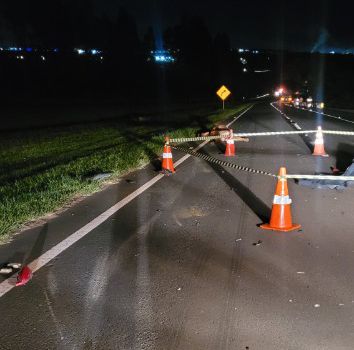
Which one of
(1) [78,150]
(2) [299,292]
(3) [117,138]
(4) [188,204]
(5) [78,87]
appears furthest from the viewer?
(5) [78,87]

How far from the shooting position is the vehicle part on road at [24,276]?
4891 millimetres

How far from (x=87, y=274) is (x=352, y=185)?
6.17 m

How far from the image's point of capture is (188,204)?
822cm

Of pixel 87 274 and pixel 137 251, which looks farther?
pixel 137 251

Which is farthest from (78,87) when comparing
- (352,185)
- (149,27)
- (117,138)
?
(149,27)

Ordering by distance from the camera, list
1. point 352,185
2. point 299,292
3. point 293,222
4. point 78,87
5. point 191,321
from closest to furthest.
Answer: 1. point 191,321
2. point 299,292
3. point 293,222
4. point 352,185
5. point 78,87

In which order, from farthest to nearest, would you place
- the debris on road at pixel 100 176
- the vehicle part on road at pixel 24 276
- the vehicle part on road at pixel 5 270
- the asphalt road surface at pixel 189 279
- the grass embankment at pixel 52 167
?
the debris on road at pixel 100 176, the grass embankment at pixel 52 167, the vehicle part on road at pixel 5 270, the vehicle part on road at pixel 24 276, the asphalt road surface at pixel 189 279

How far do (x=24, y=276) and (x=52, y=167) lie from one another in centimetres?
783

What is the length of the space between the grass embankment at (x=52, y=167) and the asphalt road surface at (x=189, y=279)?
1.91 feet

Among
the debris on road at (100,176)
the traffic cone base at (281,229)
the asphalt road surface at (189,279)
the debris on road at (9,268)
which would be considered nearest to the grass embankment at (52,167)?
the debris on road at (100,176)

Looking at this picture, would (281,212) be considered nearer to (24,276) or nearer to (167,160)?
(24,276)

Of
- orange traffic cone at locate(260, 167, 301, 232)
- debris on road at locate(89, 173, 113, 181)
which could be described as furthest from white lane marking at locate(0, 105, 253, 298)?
orange traffic cone at locate(260, 167, 301, 232)

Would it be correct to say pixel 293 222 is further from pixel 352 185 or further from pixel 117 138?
pixel 117 138

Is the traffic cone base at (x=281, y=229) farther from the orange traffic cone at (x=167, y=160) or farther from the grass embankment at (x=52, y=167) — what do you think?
the orange traffic cone at (x=167, y=160)
